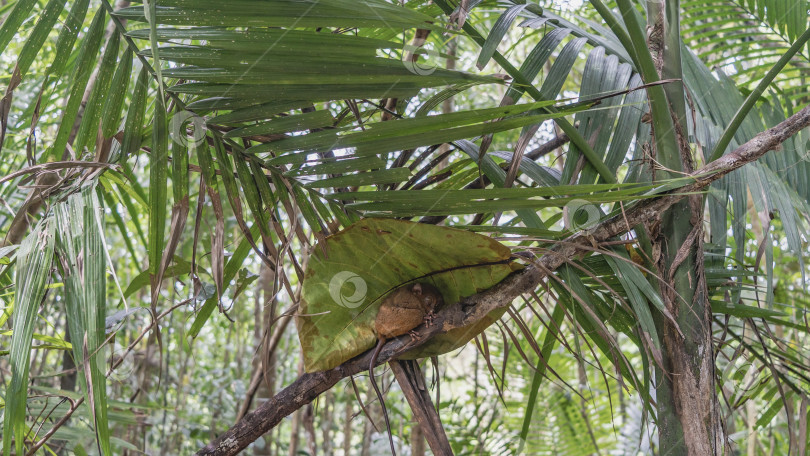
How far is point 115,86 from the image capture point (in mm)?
594

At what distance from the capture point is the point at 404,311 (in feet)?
2.04

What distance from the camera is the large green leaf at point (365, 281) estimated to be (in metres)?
0.60

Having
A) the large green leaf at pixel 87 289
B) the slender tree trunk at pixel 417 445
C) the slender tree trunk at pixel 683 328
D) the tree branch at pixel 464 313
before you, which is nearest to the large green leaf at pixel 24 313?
the large green leaf at pixel 87 289

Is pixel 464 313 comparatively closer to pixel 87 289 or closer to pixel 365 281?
pixel 365 281

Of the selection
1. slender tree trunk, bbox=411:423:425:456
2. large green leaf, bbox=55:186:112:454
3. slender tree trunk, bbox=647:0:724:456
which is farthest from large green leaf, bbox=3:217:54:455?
slender tree trunk, bbox=411:423:425:456

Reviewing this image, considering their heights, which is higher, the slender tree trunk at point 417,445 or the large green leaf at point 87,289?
the slender tree trunk at point 417,445

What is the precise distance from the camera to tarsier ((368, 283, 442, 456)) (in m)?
0.62

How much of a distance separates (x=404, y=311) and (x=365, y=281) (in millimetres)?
55

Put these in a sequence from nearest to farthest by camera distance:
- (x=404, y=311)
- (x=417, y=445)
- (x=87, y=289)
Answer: (x=87, y=289)
(x=404, y=311)
(x=417, y=445)

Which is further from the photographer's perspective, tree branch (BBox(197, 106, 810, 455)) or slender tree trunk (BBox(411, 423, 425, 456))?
slender tree trunk (BBox(411, 423, 425, 456))

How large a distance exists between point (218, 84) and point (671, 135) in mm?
472

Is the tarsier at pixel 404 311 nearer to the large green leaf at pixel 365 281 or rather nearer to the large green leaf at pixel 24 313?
the large green leaf at pixel 365 281

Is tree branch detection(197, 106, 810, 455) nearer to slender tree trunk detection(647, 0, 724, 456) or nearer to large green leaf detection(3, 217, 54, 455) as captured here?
slender tree trunk detection(647, 0, 724, 456)

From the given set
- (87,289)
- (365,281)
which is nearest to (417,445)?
(365,281)
